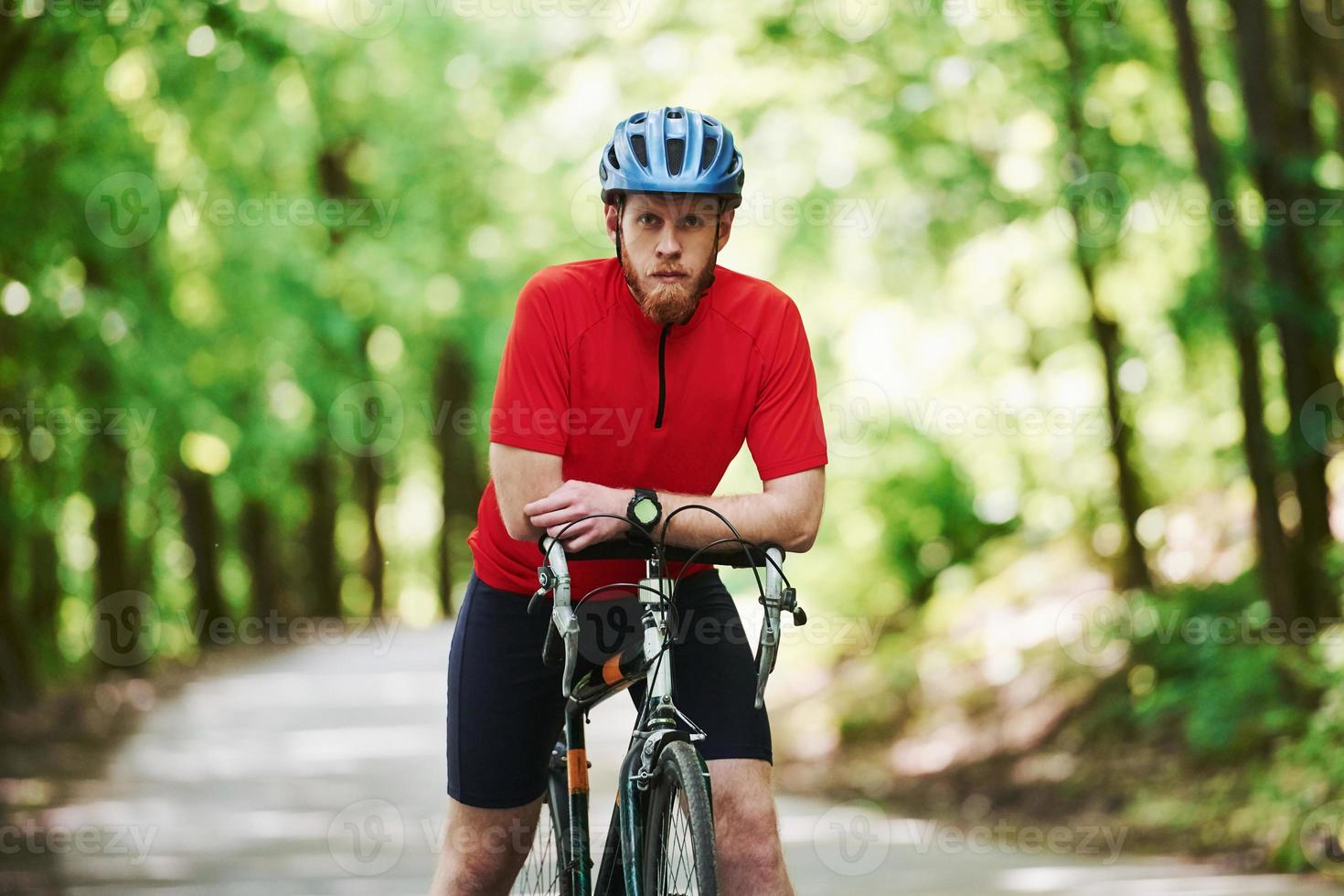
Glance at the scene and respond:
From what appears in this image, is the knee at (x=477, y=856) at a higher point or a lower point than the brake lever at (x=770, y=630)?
lower

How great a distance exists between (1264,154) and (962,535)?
22.1ft

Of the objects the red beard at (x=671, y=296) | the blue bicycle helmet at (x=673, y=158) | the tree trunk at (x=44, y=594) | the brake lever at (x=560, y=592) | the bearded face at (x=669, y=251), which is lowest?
the tree trunk at (x=44, y=594)

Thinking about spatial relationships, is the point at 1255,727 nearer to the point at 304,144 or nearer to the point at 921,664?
the point at 921,664

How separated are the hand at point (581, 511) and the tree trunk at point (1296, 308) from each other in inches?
279

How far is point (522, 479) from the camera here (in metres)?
3.61

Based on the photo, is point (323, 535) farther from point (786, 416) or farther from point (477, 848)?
point (786, 416)

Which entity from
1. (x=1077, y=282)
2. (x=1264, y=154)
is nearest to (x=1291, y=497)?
(x=1264, y=154)

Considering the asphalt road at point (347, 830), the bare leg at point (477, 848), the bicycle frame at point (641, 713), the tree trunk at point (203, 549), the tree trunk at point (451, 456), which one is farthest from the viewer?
the tree trunk at point (451, 456)

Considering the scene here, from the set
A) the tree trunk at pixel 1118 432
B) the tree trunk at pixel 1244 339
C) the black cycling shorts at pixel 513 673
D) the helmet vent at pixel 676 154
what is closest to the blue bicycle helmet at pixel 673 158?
the helmet vent at pixel 676 154

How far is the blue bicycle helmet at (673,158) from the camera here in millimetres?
3615

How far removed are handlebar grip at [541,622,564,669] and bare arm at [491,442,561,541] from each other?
24 cm

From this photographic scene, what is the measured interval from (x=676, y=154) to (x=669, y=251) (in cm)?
23

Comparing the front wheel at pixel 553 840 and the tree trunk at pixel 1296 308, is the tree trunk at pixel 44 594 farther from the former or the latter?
the front wheel at pixel 553 840

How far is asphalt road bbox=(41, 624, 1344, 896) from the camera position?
8016 mm
